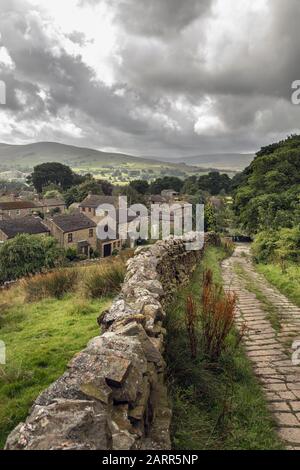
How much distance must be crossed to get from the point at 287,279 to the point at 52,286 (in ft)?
24.0

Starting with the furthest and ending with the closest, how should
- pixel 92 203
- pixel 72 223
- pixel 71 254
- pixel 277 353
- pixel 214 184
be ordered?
pixel 214 184
pixel 92 203
pixel 72 223
pixel 71 254
pixel 277 353

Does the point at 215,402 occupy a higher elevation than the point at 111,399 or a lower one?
lower

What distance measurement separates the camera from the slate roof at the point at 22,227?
37.7 meters

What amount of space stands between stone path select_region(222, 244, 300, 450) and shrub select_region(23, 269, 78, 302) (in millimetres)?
4938

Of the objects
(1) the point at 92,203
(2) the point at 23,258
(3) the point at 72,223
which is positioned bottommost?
(2) the point at 23,258

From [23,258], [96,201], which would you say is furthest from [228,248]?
[96,201]

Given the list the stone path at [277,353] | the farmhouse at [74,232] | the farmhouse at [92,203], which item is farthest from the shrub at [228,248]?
the farmhouse at [92,203]

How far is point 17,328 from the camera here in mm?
6633

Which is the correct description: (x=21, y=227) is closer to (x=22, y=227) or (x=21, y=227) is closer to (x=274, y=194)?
(x=22, y=227)

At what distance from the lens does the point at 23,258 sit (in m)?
25.1

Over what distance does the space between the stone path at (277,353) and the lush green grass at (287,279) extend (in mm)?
296

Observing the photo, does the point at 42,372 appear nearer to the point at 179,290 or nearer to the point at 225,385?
the point at 225,385
